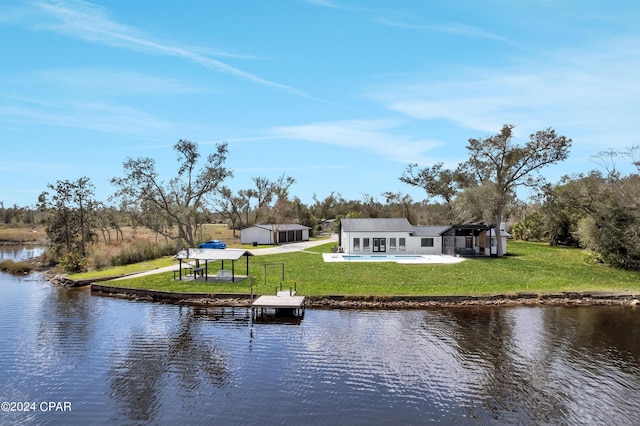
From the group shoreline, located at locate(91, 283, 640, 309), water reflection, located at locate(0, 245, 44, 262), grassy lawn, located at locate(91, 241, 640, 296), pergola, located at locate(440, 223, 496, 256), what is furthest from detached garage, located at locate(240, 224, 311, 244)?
shoreline, located at locate(91, 283, 640, 309)

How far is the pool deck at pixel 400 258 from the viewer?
3559 centimetres

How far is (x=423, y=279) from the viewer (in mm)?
28344

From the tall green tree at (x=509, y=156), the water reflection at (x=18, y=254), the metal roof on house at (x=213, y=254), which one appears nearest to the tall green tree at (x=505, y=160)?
the tall green tree at (x=509, y=156)

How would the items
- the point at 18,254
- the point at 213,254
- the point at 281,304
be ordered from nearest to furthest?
the point at 281,304 < the point at 213,254 < the point at 18,254

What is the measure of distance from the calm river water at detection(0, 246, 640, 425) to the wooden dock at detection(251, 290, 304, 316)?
764 millimetres

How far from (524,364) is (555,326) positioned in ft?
20.3

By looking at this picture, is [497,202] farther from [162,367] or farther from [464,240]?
[162,367]

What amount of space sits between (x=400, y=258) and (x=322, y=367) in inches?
970

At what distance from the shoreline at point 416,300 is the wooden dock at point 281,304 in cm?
121

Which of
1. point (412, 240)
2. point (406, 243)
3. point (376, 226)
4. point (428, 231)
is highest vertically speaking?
point (376, 226)

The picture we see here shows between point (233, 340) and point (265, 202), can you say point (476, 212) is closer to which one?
point (233, 340)

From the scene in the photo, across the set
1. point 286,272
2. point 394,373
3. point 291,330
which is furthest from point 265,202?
point 394,373

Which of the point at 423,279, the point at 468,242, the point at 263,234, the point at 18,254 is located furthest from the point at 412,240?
the point at 18,254

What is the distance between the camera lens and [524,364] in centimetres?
1503
